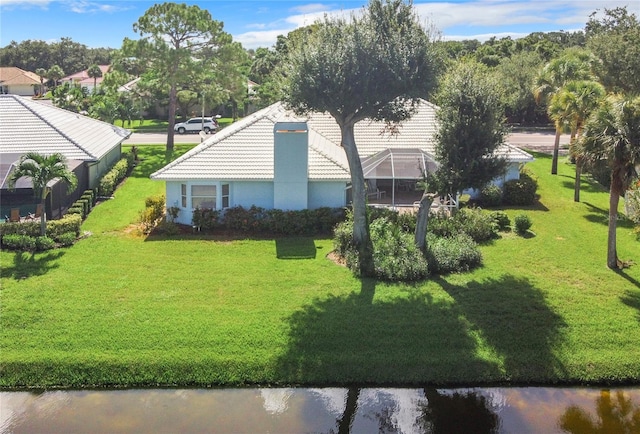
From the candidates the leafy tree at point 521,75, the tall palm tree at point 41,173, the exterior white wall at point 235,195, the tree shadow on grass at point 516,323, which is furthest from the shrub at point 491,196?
the leafy tree at point 521,75

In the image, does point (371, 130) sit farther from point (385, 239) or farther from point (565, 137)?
point (565, 137)

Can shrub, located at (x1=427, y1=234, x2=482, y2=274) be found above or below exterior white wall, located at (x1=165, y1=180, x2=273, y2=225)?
below

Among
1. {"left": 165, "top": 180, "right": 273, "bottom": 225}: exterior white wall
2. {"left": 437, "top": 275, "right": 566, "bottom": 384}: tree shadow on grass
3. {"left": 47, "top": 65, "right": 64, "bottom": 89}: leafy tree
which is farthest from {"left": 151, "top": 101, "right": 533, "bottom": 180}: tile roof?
{"left": 47, "top": 65, "right": 64, "bottom": 89}: leafy tree

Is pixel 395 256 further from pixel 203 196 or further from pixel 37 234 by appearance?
pixel 37 234

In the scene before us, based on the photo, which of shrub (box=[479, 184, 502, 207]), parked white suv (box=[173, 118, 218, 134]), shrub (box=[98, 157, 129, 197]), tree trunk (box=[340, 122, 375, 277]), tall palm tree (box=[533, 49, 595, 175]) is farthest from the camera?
parked white suv (box=[173, 118, 218, 134])

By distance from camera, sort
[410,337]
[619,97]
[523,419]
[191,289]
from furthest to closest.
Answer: [619,97]
[191,289]
[410,337]
[523,419]

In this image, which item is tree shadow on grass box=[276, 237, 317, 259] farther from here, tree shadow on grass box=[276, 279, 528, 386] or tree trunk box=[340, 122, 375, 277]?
tree shadow on grass box=[276, 279, 528, 386]

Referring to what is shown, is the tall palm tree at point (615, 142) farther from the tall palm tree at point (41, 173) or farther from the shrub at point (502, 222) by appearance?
the tall palm tree at point (41, 173)

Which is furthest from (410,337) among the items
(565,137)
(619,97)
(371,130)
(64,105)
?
(565,137)
